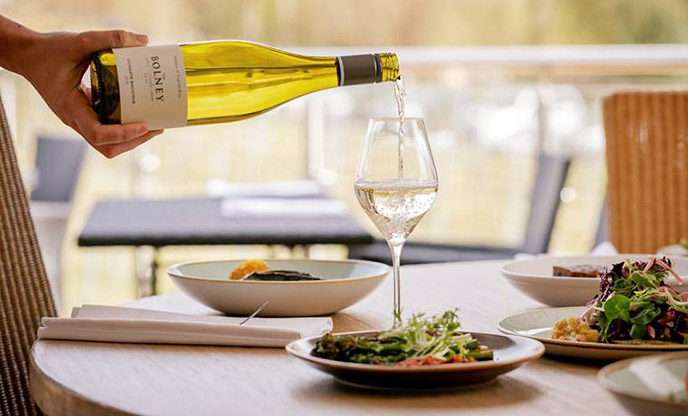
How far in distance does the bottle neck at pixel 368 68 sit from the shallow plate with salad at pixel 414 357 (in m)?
0.43

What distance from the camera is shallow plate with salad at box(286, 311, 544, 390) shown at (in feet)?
2.91

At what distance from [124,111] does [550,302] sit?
567 millimetres

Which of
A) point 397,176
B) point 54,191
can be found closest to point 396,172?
point 397,176

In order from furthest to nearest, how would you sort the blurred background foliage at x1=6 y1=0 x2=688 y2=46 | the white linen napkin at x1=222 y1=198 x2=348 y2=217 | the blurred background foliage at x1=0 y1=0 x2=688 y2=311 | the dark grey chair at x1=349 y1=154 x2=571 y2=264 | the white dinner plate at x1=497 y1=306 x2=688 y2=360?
the blurred background foliage at x1=6 y1=0 x2=688 y2=46 < the blurred background foliage at x1=0 y1=0 x2=688 y2=311 < the dark grey chair at x1=349 y1=154 x2=571 y2=264 < the white linen napkin at x1=222 y1=198 x2=348 y2=217 < the white dinner plate at x1=497 y1=306 x2=688 y2=360

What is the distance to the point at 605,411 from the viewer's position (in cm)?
85

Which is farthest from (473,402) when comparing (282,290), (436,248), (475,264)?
(436,248)

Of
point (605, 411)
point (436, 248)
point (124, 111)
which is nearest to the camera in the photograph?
point (605, 411)

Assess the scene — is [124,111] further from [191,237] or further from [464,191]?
[464,191]

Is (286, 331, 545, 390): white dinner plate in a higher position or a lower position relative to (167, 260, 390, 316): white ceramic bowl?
lower

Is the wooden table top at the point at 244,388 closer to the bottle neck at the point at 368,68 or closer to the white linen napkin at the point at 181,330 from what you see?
the white linen napkin at the point at 181,330

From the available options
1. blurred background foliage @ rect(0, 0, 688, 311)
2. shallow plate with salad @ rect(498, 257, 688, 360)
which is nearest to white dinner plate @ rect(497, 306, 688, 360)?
shallow plate with salad @ rect(498, 257, 688, 360)

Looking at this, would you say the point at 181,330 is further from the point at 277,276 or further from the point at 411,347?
the point at 411,347

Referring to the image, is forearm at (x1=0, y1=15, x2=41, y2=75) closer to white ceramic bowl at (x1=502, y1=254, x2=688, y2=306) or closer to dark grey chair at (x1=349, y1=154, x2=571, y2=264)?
white ceramic bowl at (x1=502, y1=254, x2=688, y2=306)

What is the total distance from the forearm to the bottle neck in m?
0.38
